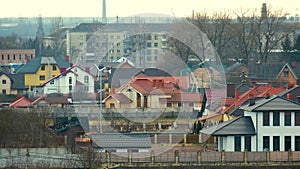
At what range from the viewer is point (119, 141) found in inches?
550

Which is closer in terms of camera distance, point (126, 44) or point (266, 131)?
point (266, 131)

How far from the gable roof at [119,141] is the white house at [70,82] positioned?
7.23m

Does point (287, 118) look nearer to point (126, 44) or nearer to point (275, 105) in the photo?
point (275, 105)

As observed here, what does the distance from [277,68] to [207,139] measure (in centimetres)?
902

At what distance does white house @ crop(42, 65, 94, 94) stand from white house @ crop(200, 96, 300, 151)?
839cm

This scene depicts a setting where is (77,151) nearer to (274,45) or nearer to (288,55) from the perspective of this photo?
(288,55)

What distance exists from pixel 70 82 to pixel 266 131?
9.30 metres

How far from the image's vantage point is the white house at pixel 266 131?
13.8m

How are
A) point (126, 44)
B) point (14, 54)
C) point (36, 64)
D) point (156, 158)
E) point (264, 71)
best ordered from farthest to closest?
1. point (14, 54)
2. point (126, 44)
3. point (36, 64)
4. point (264, 71)
5. point (156, 158)

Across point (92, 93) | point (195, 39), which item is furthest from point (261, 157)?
point (195, 39)

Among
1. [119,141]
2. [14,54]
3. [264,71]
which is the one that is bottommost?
[14,54]

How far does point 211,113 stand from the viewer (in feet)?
57.6

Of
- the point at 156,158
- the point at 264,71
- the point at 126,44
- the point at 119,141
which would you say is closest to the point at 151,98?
the point at 264,71

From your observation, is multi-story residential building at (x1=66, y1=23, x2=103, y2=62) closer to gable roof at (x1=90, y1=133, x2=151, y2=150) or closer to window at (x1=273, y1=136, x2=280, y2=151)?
gable roof at (x1=90, y1=133, x2=151, y2=150)
